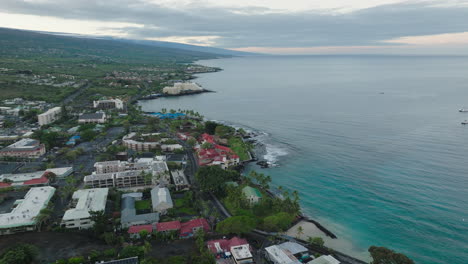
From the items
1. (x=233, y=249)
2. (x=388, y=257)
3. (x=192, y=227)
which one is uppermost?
(x=388, y=257)

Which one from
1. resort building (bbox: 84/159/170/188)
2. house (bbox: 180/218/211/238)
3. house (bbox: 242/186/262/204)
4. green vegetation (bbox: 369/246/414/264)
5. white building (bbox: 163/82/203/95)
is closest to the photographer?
green vegetation (bbox: 369/246/414/264)

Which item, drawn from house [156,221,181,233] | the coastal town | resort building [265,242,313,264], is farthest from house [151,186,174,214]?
resort building [265,242,313,264]

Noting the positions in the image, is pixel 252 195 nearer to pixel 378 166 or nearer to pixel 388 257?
pixel 388 257

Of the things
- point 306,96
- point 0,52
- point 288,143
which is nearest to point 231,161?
point 288,143

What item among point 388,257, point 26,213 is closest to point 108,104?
point 26,213

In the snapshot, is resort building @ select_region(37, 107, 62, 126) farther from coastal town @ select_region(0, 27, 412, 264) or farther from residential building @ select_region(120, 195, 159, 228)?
residential building @ select_region(120, 195, 159, 228)

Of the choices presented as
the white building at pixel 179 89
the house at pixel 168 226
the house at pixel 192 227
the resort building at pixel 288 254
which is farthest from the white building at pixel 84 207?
the white building at pixel 179 89

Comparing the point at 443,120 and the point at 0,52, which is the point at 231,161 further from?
the point at 0,52
